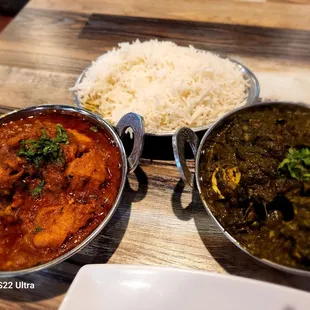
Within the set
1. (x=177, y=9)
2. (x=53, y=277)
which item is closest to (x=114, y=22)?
(x=177, y=9)

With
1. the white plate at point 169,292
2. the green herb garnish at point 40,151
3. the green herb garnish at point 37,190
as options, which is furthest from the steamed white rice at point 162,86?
the white plate at point 169,292

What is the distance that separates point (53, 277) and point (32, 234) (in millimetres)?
239

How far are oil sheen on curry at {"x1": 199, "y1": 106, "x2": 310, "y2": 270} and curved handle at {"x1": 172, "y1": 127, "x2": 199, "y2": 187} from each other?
74 mm

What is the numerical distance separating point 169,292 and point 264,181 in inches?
25.2

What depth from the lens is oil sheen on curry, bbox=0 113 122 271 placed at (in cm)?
155

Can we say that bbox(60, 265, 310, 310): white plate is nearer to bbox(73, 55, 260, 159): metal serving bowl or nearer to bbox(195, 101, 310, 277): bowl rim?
bbox(195, 101, 310, 277): bowl rim

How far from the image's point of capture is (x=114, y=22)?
3.25 m

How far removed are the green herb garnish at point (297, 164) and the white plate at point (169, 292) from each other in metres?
0.49

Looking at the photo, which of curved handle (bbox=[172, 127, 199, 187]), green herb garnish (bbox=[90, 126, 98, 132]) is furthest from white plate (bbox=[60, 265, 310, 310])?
green herb garnish (bbox=[90, 126, 98, 132])

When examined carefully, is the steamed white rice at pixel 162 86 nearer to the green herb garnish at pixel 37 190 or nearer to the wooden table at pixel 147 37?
the wooden table at pixel 147 37

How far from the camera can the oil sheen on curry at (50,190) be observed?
5.10 ft

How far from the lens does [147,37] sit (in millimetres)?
3053

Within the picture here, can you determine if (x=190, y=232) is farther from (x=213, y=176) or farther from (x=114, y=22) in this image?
(x=114, y=22)

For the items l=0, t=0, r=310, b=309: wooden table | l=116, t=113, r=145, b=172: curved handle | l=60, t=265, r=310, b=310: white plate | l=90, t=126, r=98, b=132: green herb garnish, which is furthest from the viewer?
l=90, t=126, r=98, b=132: green herb garnish
